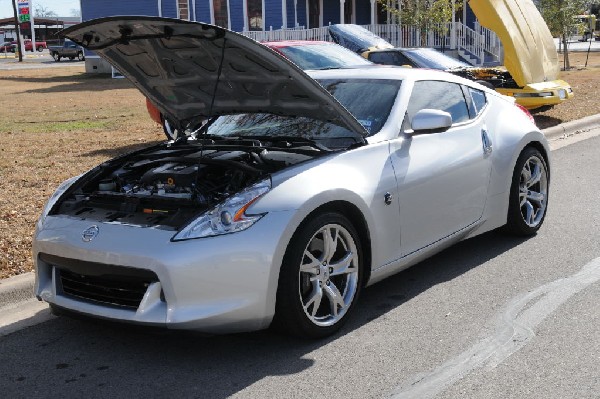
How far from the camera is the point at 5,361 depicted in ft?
14.0

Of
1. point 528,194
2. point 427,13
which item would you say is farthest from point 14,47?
point 528,194

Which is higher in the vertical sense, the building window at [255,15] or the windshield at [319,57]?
the building window at [255,15]

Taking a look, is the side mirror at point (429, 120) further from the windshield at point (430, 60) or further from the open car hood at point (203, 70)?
the windshield at point (430, 60)

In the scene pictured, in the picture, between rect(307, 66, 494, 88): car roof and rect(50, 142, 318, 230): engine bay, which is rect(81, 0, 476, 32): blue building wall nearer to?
rect(307, 66, 494, 88): car roof

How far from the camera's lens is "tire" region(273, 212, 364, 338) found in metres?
4.07

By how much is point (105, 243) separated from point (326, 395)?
138 centimetres

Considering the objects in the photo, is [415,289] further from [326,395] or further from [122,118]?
[122,118]

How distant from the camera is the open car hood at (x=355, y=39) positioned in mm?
18244

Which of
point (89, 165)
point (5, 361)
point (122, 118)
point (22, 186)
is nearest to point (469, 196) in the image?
point (5, 361)

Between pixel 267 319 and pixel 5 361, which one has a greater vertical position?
pixel 267 319

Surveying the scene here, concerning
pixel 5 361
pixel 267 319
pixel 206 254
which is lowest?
pixel 5 361

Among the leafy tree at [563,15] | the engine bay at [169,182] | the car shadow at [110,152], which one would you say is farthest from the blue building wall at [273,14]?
the engine bay at [169,182]

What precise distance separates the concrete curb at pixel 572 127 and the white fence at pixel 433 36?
11.4 metres

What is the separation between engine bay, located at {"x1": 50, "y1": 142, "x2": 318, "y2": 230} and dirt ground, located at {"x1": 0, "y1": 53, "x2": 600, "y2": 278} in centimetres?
125
